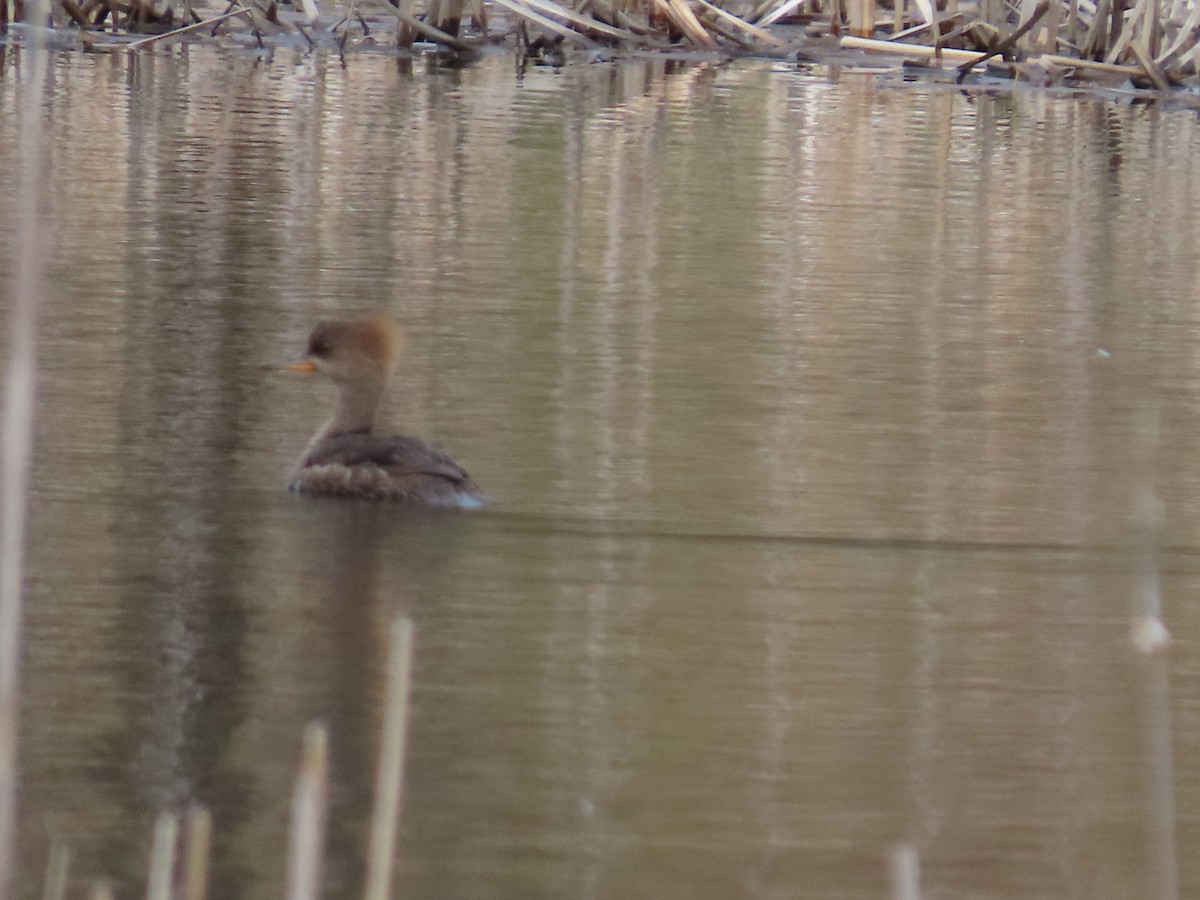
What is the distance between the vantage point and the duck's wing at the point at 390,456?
7047mm

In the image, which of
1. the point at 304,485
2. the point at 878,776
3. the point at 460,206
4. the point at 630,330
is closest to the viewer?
the point at 878,776

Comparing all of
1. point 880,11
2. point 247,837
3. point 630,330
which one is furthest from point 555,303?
point 880,11

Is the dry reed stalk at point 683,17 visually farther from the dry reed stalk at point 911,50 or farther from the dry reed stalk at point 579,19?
the dry reed stalk at point 911,50

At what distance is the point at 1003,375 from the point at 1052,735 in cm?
399

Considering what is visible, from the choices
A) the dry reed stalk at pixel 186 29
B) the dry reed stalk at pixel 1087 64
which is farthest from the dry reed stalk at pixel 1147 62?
the dry reed stalk at pixel 186 29

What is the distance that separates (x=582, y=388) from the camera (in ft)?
28.6

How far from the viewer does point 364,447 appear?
23.7ft

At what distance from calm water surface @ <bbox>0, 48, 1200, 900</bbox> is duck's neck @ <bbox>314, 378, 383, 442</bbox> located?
0.22m

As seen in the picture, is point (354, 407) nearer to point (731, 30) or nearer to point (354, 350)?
point (354, 350)

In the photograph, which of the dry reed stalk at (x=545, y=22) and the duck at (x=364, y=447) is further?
the dry reed stalk at (x=545, y=22)

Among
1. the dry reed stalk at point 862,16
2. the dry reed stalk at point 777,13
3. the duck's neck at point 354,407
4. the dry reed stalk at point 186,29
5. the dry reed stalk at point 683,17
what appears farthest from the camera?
the dry reed stalk at point 777,13

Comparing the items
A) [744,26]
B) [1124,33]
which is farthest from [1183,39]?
[744,26]

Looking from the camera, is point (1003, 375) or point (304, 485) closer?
point (304, 485)

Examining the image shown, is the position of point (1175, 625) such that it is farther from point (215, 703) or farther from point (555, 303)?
point (555, 303)
